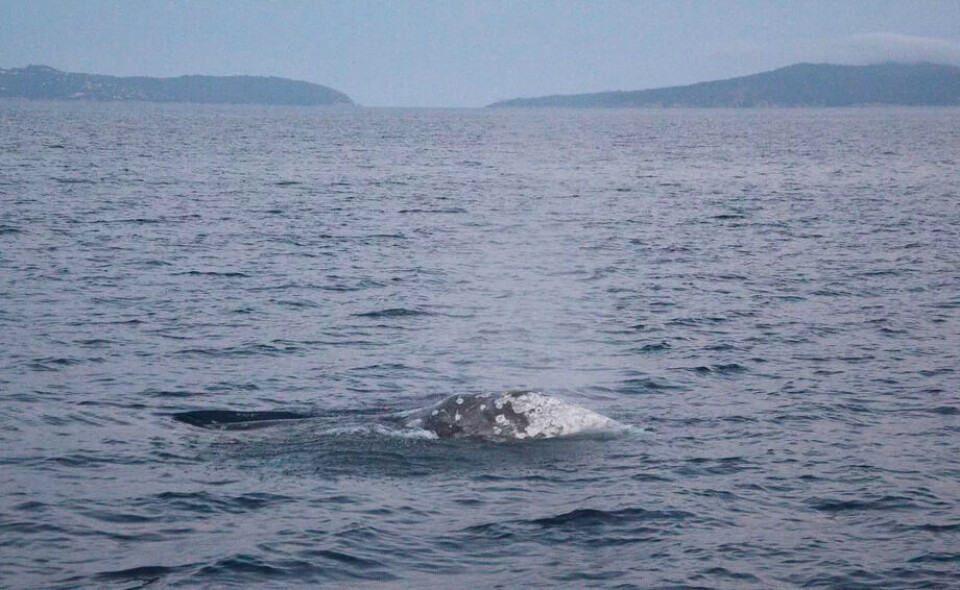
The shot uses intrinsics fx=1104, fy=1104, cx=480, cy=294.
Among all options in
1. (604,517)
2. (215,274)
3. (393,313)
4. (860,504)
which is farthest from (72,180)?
(860,504)

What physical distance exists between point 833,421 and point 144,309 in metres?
16.7

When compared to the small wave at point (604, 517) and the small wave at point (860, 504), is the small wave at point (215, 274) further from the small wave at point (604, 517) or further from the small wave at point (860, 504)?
the small wave at point (860, 504)

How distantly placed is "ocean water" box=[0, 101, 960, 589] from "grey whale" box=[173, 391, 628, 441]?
0.97ft

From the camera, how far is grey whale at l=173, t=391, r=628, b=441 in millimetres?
17484

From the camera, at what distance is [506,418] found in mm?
17609

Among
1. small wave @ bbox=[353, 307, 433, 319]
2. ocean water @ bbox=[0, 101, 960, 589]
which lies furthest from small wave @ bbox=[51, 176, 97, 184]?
small wave @ bbox=[353, 307, 433, 319]

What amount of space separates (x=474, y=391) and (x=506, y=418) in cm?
143

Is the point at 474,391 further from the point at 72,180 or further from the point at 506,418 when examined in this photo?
the point at 72,180

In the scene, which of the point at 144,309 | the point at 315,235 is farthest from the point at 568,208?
the point at 144,309

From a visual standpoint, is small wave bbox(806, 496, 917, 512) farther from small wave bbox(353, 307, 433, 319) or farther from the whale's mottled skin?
small wave bbox(353, 307, 433, 319)

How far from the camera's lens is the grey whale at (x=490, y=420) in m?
17.5

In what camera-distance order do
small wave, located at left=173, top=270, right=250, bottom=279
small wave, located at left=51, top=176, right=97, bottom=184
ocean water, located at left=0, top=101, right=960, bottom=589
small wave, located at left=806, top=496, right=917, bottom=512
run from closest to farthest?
ocean water, located at left=0, top=101, right=960, bottom=589
small wave, located at left=806, top=496, right=917, bottom=512
small wave, located at left=173, top=270, right=250, bottom=279
small wave, located at left=51, top=176, right=97, bottom=184

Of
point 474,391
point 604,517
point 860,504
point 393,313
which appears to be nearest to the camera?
point 604,517

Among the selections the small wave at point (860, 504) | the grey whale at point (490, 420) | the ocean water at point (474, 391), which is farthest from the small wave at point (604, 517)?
the grey whale at point (490, 420)
